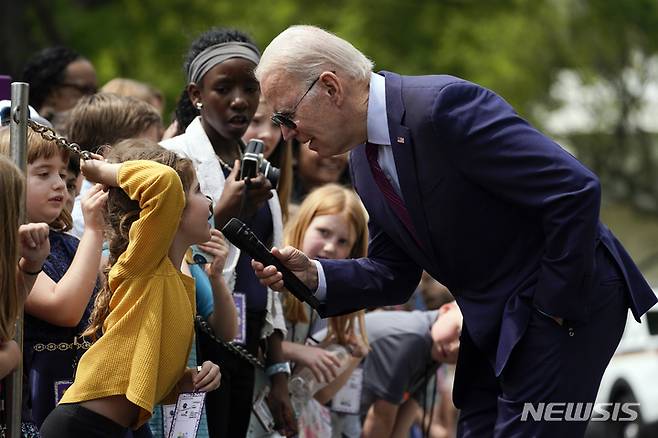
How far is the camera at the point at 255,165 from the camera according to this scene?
508 centimetres

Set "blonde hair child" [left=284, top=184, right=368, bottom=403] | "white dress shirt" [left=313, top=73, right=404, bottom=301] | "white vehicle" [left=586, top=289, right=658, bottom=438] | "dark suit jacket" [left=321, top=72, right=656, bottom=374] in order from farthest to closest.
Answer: "white vehicle" [left=586, top=289, right=658, bottom=438]
"blonde hair child" [left=284, top=184, right=368, bottom=403]
"white dress shirt" [left=313, top=73, right=404, bottom=301]
"dark suit jacket" [left=321, top=72, right=656, bottom=374]

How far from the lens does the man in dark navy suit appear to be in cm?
399

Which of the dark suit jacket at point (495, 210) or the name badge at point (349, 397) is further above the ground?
the dark suit jacket at point (495, 210)

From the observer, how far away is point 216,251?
4.82 meters

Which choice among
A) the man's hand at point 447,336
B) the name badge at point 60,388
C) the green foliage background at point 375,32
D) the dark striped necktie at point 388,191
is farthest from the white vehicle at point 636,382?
the name badge at point 60,388

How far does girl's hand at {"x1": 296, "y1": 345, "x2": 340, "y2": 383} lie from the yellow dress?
1618mm

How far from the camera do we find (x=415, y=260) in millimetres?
4477

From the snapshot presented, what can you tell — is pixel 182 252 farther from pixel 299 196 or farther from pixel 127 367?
pixel 299 196

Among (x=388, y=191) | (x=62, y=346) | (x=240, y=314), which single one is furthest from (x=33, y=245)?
(x=240, y=314)

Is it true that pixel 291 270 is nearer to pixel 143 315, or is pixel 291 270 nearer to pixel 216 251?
pixel 216 251

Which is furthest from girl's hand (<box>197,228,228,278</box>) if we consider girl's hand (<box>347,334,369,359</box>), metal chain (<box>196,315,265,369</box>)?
girl's hand (<box>347,334,369,359</box>)

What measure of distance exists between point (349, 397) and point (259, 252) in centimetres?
214

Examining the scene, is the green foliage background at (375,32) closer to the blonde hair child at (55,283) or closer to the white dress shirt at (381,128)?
the blonde hair child at (55,283)

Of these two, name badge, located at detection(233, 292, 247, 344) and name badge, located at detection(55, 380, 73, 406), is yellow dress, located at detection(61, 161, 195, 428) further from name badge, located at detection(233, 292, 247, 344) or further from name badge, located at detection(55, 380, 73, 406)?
name badge, located at detection(233, 292, 247, 344)
